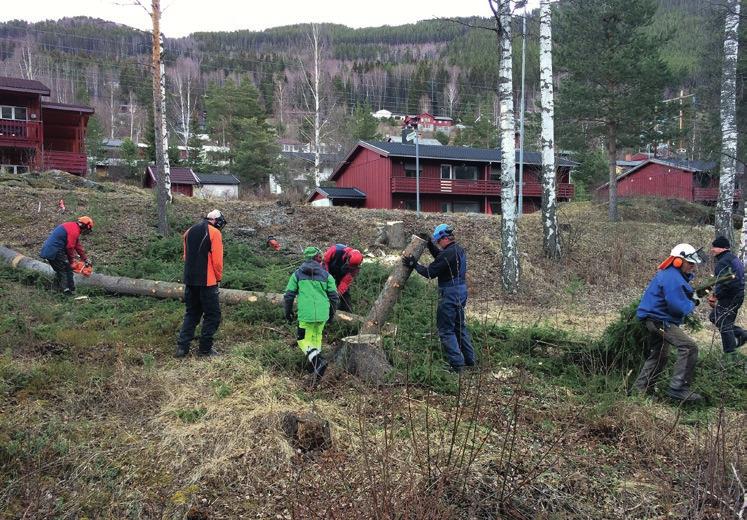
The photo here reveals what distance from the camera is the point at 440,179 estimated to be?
34406mm

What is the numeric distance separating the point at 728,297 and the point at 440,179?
2773 centimetres

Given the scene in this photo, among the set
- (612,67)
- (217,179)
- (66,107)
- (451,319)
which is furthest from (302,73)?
(451,319)

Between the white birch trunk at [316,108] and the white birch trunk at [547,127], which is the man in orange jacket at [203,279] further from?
the white birch trunk at [316,108]

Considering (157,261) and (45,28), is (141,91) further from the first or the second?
(157,261)

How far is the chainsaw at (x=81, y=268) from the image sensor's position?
9.47m

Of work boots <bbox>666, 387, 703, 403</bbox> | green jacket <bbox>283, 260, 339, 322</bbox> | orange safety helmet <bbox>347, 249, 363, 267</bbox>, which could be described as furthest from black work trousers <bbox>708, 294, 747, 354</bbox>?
green jacket <bbox>283, 260, 339, 322</bbox>

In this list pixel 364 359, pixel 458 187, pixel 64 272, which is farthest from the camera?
pixel 458 187

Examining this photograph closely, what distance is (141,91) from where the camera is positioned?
7775cm

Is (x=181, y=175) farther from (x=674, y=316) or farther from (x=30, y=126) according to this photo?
(x=674, y=316)

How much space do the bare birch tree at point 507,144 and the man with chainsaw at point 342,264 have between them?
587 cm

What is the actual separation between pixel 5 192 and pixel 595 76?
80.8ft

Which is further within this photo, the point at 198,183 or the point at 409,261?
the point at 198,183

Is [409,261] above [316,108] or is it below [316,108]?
below

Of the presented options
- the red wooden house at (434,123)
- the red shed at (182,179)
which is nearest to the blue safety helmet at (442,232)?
the red shed at (182,179)
